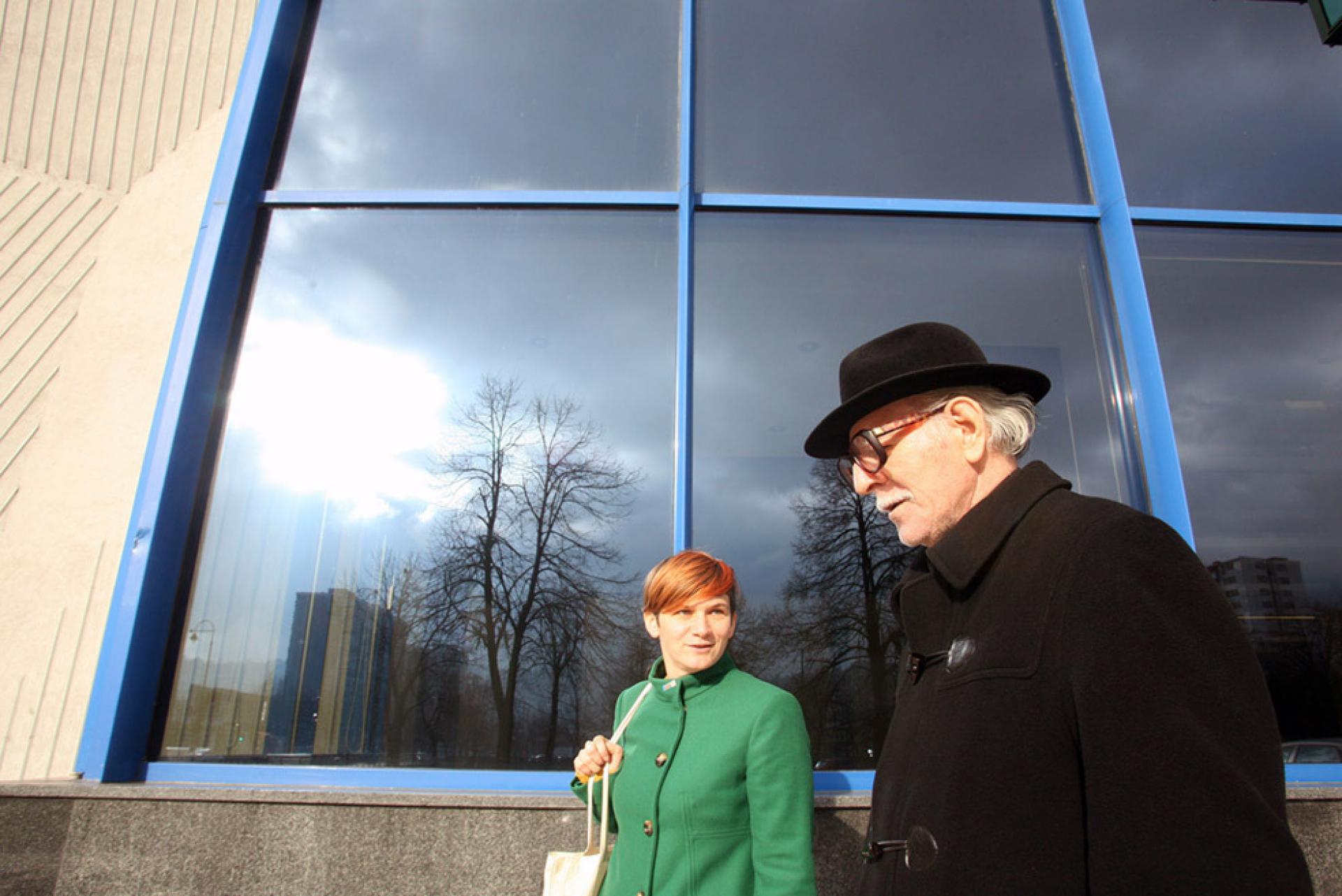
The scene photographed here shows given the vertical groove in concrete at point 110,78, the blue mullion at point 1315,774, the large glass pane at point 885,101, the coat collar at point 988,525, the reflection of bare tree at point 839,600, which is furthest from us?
the vertical groove in concrete at point 110,78

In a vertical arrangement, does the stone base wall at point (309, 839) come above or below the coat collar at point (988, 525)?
below

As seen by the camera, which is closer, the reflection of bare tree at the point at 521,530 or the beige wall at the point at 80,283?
the reflection of bare tree at the point at 521,530

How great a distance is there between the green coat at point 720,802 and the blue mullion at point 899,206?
111 inches

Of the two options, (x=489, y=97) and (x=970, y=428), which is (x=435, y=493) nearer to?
(x=489, y=97)

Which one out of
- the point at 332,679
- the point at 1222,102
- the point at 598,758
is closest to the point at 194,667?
the point at 332,679

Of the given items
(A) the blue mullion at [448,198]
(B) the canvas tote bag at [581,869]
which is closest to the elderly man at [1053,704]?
(B) the canvas tote bag at [581,869]

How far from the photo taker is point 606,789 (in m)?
2.15

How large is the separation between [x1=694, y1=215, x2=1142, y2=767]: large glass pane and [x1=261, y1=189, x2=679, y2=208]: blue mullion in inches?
17.9

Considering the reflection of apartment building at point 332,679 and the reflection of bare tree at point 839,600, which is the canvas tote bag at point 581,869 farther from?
the reflection of apartment building at point 332,679

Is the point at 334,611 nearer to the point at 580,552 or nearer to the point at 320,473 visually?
the point at 320,473

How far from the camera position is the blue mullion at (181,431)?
11.0 feet

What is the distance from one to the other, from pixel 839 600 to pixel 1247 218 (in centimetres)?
304

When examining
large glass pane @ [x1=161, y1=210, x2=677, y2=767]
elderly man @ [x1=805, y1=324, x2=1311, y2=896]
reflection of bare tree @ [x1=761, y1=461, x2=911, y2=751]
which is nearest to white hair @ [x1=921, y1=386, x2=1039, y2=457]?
elderly man @ [x1=805, y1=324, x2=1311, y2=896]

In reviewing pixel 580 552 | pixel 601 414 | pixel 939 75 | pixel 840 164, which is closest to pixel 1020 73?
pixel 939 75
